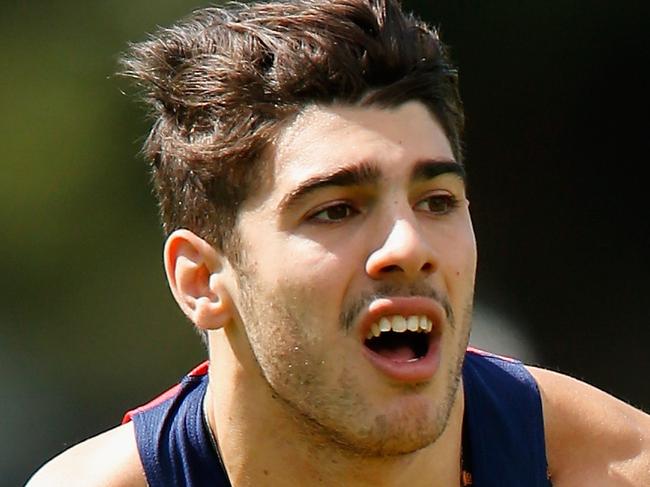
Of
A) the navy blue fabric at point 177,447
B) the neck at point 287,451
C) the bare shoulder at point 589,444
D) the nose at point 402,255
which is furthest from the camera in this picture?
the bare shoulder at point 589,444

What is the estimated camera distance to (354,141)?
2.29 m

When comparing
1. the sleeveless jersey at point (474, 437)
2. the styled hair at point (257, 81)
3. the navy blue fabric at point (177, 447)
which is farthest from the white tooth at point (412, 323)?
the navy blue fabric at point (177, 447)

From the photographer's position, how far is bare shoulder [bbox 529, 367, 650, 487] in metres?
2.72

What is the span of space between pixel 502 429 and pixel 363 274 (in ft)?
2.00

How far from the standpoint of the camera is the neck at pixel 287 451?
2420 mm

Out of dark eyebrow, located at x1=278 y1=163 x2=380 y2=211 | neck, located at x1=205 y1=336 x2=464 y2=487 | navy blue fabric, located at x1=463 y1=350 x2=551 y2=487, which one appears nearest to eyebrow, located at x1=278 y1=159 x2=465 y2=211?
dark eyebrow, located at x1=278 y1=163 x2=380 y2=211

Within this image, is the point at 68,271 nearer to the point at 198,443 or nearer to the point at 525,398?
the point at 198,443

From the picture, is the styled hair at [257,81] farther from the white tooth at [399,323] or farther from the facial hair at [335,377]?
the white tooth at [399,323]

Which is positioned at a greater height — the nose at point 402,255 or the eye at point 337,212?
the eye at point 337,212

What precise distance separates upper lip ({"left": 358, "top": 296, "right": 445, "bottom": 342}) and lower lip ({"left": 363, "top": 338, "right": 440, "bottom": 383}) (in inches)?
1.6

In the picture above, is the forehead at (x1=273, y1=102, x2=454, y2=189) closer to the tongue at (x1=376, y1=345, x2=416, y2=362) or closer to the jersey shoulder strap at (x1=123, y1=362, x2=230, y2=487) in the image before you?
the tongue at (x1=376, y1=345, x2=416, y2=362)

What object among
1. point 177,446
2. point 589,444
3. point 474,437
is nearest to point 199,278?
point 177,446

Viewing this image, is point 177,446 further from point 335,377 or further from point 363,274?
point 363,274

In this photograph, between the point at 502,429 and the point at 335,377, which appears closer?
the point at 335,377
